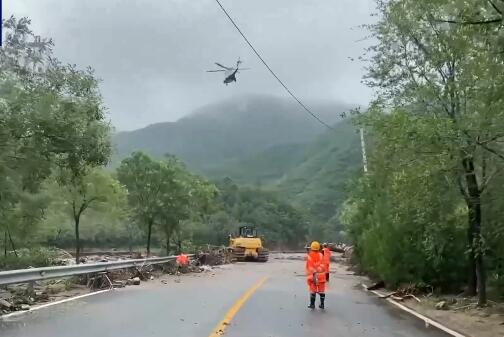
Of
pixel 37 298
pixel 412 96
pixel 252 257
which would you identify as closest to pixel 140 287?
pixel 37 298

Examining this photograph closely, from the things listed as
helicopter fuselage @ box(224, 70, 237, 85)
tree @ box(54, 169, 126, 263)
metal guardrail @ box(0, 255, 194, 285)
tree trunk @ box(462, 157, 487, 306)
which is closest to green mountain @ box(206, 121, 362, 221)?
tree @ box(54, 169, 126, 263)

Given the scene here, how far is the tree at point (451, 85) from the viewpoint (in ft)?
34.3

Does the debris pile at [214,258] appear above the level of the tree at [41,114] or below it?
below

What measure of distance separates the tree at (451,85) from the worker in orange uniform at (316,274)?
144 inches

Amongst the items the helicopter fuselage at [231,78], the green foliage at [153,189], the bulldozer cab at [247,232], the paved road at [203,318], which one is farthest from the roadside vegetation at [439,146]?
the bulldozer cab at [247,232]

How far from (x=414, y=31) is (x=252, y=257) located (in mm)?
34928

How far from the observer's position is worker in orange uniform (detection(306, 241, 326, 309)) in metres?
14.9

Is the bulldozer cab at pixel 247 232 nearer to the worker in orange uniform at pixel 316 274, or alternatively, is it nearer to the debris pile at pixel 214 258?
the debris pile at pixel 214 258

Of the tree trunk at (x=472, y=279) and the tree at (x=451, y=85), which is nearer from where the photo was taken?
the tree at (x=451, y=85)

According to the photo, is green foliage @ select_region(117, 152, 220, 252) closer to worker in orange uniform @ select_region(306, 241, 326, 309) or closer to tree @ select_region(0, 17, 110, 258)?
tree @ select_region(0, 17, 110, 258)

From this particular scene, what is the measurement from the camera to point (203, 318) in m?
12.1

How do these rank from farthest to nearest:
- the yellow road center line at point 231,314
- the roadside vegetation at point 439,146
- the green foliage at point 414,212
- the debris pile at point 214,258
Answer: the debris pile at point 214,258 < the green foliage at point 414,212 < the roadside vegetation at point 439,146 < the yellow road center line at point 231,314

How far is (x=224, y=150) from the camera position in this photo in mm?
107688

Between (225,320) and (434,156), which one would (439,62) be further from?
(225,320)
